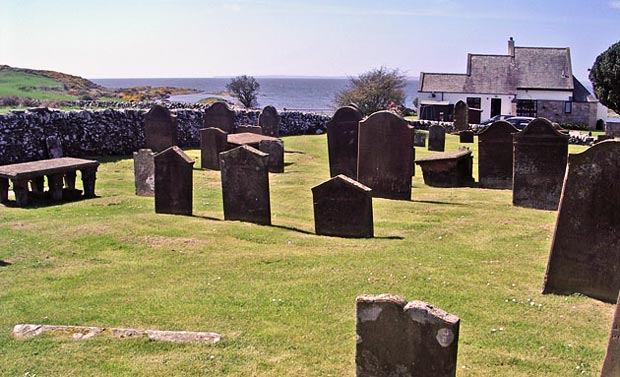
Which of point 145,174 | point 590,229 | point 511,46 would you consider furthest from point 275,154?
point 511,46

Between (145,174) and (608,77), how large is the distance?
3813 centimetres

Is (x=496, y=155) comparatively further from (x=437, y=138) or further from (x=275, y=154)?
(x=437, y=138)

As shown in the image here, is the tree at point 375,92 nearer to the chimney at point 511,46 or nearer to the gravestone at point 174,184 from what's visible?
the chimney at point 511,46

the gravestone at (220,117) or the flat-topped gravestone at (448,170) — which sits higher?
the gravestone at (220,117)

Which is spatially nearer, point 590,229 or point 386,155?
point 590,229

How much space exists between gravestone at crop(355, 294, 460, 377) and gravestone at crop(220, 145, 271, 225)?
297 inches

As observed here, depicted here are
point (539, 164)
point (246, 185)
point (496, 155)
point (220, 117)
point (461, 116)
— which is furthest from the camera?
point (461, 116)

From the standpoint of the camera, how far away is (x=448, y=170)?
1842 cm

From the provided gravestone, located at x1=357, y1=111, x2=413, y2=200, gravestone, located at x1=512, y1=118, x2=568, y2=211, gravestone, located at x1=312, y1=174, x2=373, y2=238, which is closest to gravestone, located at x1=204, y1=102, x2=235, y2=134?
gravestone, located at x1=357, y1=111, x2=413, y2=200

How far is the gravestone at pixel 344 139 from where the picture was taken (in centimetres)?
1853

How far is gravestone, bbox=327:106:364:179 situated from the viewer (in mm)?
18531

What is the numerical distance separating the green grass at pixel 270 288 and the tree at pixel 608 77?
116 feet

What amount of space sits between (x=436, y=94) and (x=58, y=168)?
4505 centimetres

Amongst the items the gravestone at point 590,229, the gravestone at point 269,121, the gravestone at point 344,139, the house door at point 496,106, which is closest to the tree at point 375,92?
the house door at point 496,106
